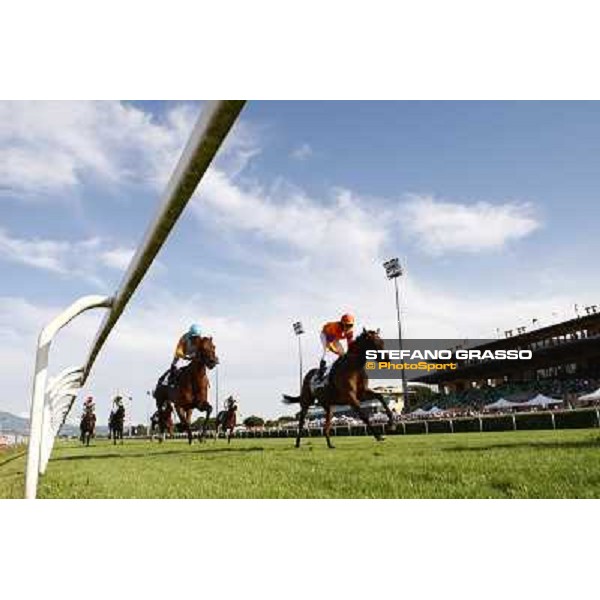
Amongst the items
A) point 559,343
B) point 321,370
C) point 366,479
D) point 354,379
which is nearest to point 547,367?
point 559,343

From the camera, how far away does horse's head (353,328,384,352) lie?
9.83 m

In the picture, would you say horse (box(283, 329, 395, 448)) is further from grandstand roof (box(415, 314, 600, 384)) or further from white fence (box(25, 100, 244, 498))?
grandstand roof (box(415, 314, 600, 384))

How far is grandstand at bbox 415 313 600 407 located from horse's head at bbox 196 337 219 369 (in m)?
15.7

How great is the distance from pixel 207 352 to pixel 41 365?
5.36 meters

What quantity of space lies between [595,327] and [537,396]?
3319 millimetres

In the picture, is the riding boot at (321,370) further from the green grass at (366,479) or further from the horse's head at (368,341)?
the green grass at (366,479)

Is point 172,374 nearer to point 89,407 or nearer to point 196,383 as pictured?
point 196,383

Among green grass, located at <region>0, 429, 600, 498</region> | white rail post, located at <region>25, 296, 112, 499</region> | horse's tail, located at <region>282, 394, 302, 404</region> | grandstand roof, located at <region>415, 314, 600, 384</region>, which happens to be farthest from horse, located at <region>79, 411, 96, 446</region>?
white rail post, located at <region>25, 296, 112, 499</region>

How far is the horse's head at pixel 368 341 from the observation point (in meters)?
9.83

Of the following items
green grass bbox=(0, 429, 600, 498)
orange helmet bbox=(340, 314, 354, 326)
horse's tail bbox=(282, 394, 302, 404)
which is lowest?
green grass bbox=(0, 429, 600, 498)

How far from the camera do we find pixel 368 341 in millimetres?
9945
